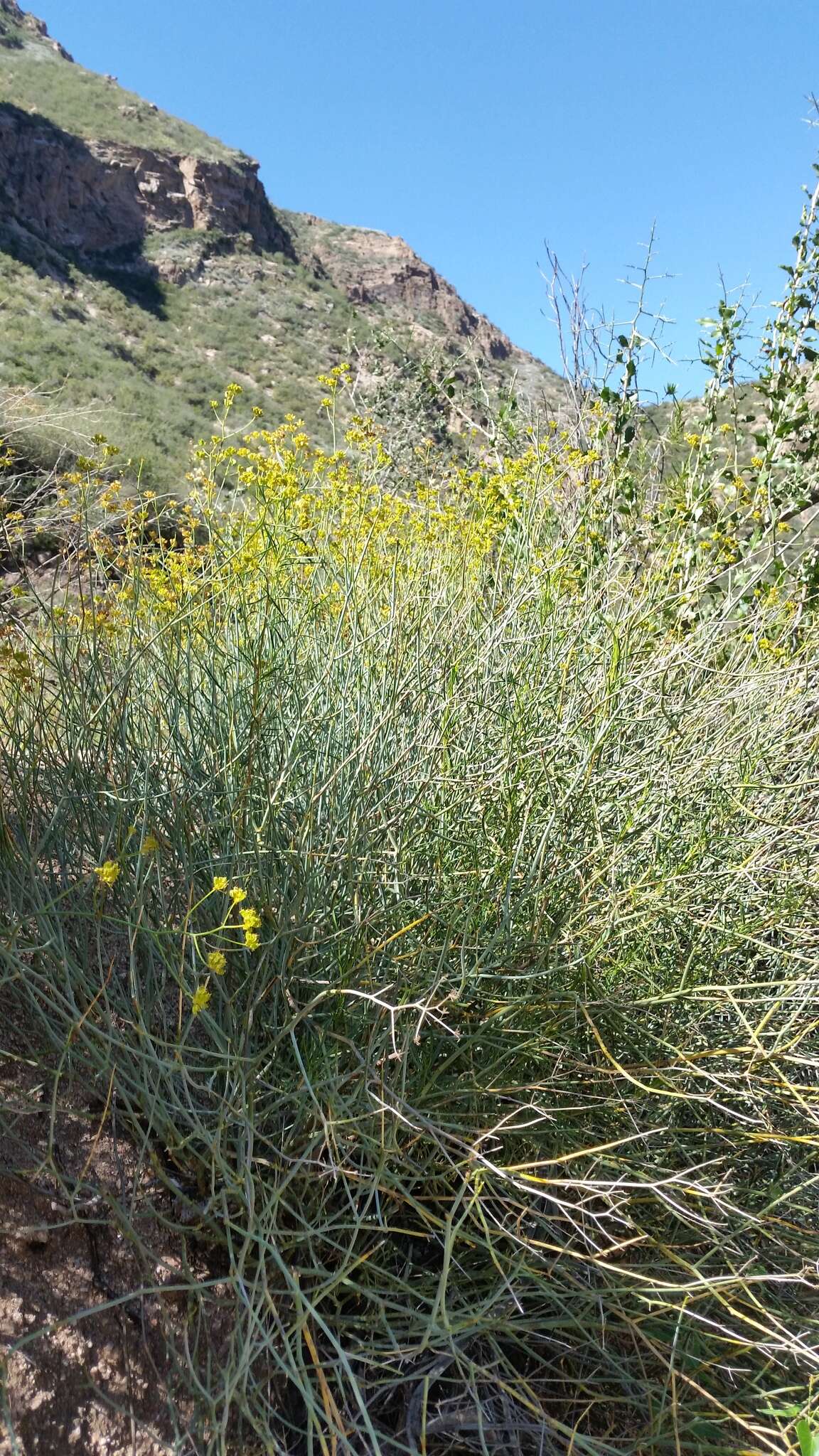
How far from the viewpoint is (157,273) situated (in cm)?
3312

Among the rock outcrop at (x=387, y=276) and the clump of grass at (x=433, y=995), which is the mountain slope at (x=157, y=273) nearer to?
the rock outcrop at (x=387, y=276)

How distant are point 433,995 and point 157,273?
37.1 metres

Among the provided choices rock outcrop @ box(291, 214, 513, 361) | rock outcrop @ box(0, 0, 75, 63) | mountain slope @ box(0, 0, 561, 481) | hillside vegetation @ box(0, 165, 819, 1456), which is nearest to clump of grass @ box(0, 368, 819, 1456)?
hillside vegetation @ box(0, 165, 819, 1456)

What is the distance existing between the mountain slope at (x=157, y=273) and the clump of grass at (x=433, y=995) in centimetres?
1242

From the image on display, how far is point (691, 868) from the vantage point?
6.12ft

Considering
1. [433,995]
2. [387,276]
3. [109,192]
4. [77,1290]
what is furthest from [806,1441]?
[387,276]

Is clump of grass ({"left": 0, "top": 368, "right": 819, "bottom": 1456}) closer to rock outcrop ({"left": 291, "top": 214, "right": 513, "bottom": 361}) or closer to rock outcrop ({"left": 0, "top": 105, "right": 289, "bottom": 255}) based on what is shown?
rock outcrop ({"left": 0, "top": 105, "right": 289, "bottom": 255})

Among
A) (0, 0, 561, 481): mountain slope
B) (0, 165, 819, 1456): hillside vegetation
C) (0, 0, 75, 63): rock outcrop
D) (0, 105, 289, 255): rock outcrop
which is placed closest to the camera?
(0, 165, 819, 1456): hillside vegetation

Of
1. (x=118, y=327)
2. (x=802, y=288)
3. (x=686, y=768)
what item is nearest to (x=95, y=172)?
(x=118, y=327)

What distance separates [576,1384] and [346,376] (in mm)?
2510

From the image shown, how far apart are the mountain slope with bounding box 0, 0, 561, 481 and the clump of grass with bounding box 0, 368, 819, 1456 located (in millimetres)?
12416

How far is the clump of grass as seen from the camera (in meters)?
1.27

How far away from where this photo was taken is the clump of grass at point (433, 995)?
4.15 ft

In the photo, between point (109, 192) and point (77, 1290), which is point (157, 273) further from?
point (77, 1290)
